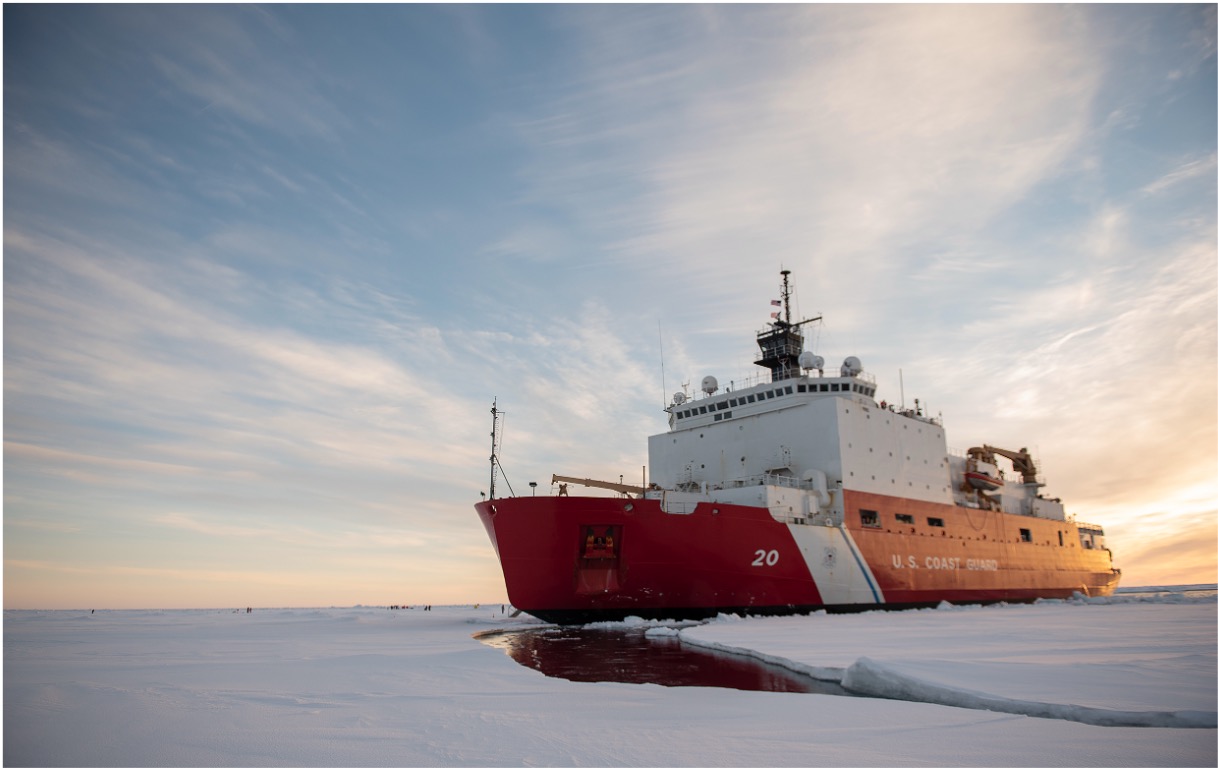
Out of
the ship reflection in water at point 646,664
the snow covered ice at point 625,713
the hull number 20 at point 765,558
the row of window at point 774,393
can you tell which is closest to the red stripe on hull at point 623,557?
the hull number 20 at point 765,558

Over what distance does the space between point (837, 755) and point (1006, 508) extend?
35.4 meters

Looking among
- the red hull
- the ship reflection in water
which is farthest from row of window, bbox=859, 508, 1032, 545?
the ship reflection in water

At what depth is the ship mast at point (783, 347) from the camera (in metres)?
28.4

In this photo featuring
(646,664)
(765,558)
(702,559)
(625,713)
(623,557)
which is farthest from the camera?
(765,558)

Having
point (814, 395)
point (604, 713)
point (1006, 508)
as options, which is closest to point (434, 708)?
point (604, 713)

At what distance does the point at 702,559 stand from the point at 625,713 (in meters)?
12.4

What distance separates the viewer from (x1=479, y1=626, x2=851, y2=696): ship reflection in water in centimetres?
813

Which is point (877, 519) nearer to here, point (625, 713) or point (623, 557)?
point (623, 557)

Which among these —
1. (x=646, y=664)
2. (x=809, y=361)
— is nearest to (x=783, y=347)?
(x=809, y=361)

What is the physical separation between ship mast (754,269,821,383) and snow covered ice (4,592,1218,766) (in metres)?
18.6

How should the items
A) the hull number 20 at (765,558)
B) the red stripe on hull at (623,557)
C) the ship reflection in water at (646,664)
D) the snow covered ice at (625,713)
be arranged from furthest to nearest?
the hull number 20 at (765,558)
the red stripe on hull at (623,557)
the ship reflection in water at (646,664)
the snow covered ice at (625,713)

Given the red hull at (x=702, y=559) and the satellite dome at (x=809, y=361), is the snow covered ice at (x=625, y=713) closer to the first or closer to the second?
the red hull at (x=702, y=559)

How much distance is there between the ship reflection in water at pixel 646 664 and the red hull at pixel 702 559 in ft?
7.12

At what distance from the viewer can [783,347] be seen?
28609 mm
